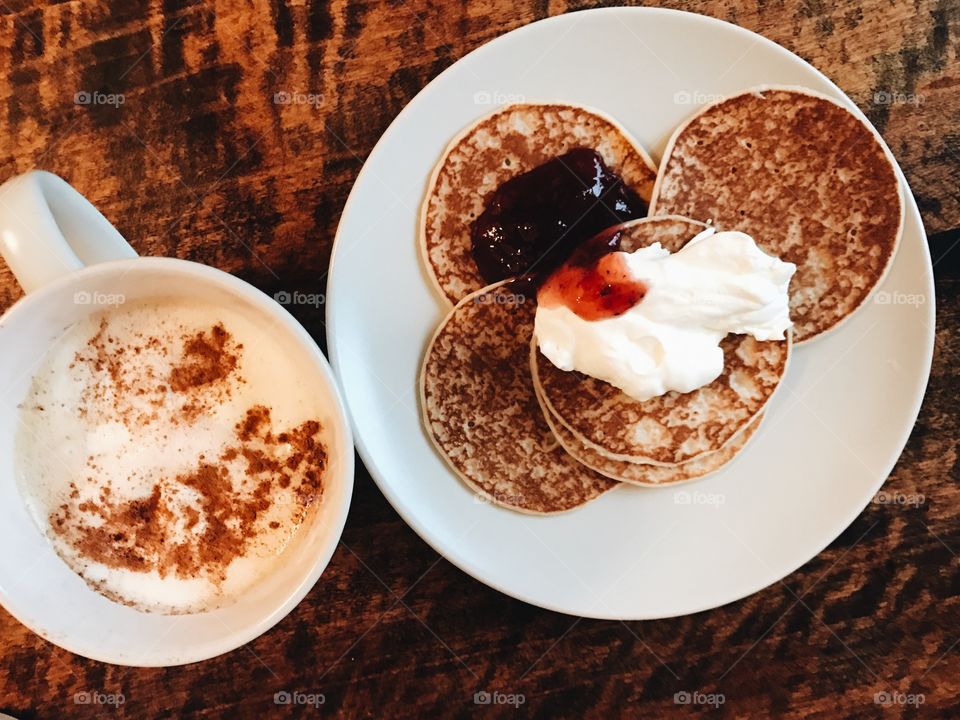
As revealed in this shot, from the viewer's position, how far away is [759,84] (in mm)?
1507

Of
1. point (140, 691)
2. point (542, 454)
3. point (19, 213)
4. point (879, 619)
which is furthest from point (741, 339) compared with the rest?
point (140, 691)

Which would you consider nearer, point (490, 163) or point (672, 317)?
point (672, 317)

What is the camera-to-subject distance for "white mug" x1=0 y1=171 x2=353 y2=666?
3.49 feet

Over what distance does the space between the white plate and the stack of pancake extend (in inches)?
1.6

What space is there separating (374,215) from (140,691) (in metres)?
1.24

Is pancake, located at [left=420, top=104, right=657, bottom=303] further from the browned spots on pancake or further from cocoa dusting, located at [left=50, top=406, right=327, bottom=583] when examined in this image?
cocoa dusting, located at [left=50, top=406, right=327, bottom=583]

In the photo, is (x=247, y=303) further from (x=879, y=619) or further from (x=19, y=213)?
(x=879, y=619)

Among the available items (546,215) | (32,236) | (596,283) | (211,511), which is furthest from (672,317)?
(32,236)

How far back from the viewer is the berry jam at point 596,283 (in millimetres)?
1393

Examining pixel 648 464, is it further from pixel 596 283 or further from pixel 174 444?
pixel 174 444

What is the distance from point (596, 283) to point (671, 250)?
0.20m

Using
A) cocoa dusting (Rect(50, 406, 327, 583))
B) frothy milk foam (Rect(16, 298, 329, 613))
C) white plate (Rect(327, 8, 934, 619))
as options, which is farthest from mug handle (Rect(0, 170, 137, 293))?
white plate (Rect(327, 8, 934, 619))

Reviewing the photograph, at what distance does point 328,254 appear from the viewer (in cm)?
166

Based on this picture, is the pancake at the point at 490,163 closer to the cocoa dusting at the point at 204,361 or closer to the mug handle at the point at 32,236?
the cocoa dusting at the point at 204,361
